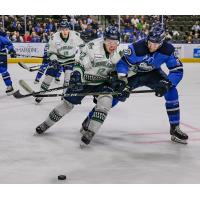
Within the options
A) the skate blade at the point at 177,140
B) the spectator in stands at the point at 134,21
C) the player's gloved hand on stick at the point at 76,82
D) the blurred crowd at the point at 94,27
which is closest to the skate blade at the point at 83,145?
the player's gloved hand on stick at the point at 76,82

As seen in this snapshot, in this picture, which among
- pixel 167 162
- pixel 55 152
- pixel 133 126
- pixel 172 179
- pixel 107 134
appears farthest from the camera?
pixel 133 126

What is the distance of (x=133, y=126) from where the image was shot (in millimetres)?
5113

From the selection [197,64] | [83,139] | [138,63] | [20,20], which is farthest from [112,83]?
[20,20]

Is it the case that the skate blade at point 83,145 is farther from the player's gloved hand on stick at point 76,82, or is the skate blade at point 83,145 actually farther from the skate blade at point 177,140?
the skate blade at point 177,140

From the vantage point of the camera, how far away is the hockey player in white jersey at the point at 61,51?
6199 millimetres

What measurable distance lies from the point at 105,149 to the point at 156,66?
0.91 metres

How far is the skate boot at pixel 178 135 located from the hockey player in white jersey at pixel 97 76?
0.69 meters

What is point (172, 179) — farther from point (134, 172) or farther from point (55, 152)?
point (55, 152)

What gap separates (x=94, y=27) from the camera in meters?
13.4

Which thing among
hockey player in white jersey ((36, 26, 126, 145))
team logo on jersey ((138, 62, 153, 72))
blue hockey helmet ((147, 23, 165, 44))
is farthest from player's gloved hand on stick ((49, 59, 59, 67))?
blue hockey helmet ((147, 23, 165, 44))

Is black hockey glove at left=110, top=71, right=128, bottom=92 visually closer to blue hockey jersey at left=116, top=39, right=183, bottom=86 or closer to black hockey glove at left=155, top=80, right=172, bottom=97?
blue hockey jersey at left=116, top=39, right=183, bottom=86

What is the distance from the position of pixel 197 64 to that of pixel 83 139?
373 inches

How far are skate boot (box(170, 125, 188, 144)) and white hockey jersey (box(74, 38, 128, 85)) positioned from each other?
0.84 metres

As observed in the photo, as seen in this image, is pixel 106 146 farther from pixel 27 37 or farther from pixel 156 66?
pixel 27 37
